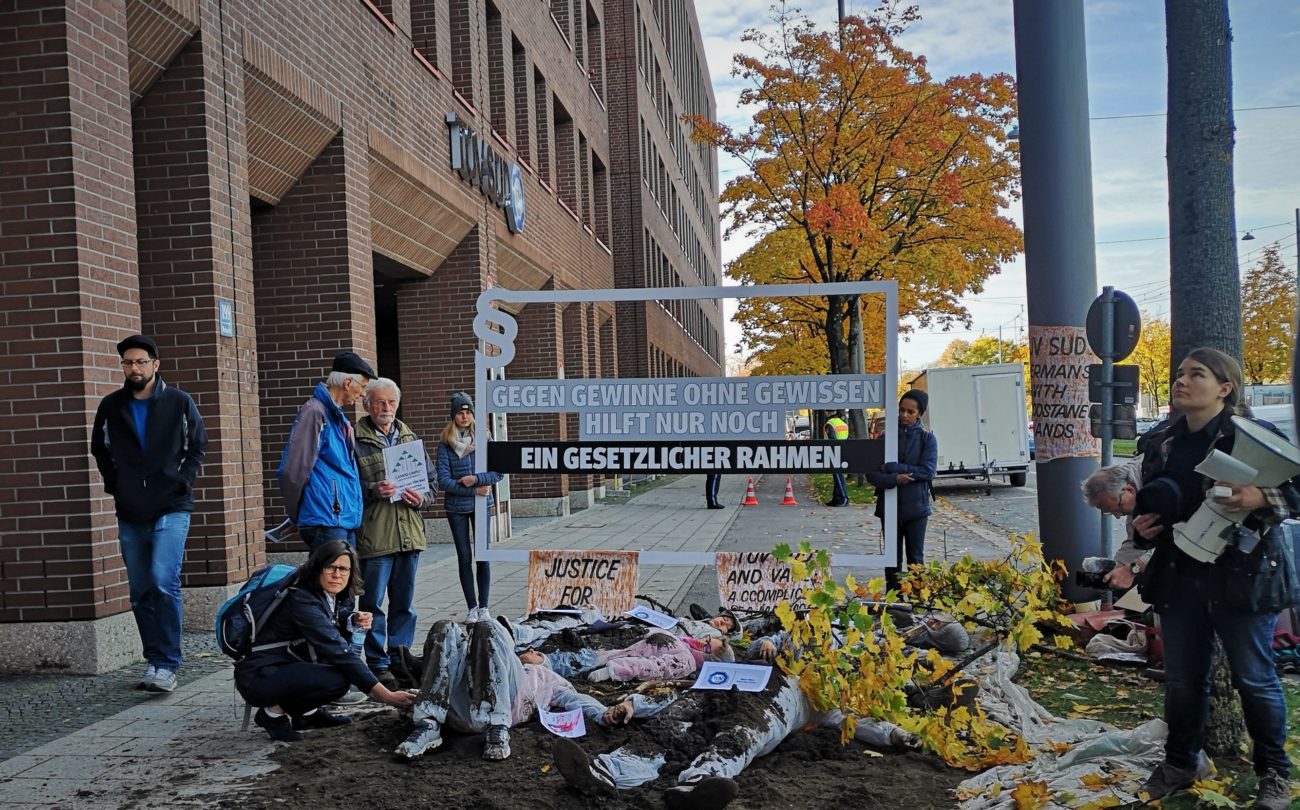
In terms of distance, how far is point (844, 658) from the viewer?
4.98 meters

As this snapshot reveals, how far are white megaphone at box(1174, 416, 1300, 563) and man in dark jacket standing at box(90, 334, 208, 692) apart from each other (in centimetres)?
523

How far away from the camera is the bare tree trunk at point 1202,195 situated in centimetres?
567

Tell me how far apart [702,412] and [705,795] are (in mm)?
3335

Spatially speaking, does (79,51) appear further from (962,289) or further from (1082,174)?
(962,289)

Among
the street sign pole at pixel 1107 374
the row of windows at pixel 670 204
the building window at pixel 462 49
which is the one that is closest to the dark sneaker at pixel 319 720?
the street sign pole at pixel 1107 374

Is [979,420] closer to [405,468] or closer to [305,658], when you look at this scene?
[405,468]

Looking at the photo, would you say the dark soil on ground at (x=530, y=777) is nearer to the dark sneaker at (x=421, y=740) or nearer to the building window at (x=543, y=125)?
the dark sneaker at (x=421, y=740)

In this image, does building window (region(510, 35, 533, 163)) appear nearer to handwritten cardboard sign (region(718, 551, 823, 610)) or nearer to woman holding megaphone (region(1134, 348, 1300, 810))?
handwritten cardboard sign (region(718, 551, 823, 610))

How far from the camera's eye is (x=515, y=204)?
17000 mm

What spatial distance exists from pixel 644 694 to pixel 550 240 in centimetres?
1566

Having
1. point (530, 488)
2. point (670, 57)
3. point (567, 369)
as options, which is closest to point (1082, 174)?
point (530, 488)

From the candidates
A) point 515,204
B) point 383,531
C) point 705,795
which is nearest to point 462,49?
point 515,204

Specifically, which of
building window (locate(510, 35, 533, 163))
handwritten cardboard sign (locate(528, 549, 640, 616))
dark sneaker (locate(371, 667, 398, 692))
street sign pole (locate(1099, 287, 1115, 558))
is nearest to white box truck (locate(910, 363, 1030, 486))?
building window (locate(510, 35, 533, 163))

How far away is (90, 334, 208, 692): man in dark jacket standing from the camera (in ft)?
20.4
